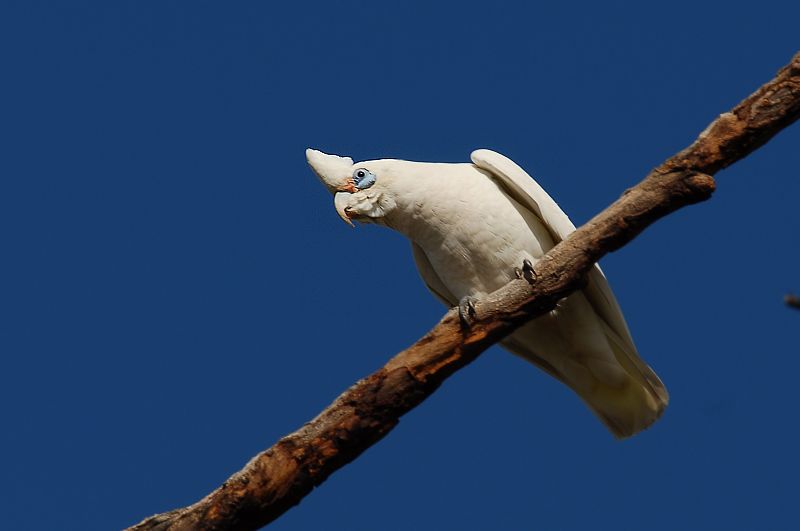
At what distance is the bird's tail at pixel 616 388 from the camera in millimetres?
6000

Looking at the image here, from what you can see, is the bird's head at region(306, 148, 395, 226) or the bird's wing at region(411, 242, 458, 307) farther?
the bird's wing at region(411, 242, 458, 307)

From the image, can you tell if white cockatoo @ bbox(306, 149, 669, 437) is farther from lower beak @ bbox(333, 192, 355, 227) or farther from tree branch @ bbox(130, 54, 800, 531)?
tree branch @ bbox(130, 54, 800, 531)

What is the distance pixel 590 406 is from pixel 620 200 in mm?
2081

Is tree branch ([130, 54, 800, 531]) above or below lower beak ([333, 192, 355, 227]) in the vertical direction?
below

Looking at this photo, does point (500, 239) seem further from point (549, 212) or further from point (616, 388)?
point (616, 388)

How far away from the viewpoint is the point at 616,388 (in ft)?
20.1

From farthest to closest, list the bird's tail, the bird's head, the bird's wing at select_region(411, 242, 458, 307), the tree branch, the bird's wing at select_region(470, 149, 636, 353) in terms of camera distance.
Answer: the bird's wing at select_region(411, 242, 458, 307), the bird's tail, the bird's head, the bird's wing at select_region(470, 149, 636, 353), the tree branch

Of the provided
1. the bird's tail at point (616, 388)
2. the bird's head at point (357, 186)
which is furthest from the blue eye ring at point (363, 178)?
the bird's tail at point (616, 388)

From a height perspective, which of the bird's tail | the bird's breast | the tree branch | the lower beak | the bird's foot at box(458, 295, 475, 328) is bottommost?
the bird's tail

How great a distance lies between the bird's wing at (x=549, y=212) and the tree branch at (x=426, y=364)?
2.97 feet

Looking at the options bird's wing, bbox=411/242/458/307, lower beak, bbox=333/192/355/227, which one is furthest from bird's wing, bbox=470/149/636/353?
lower beak, bbox=333/192/355/227

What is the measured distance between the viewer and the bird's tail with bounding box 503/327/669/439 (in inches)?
236

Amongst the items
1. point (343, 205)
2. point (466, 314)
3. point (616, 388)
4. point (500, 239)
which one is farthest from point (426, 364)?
point (616, 388)

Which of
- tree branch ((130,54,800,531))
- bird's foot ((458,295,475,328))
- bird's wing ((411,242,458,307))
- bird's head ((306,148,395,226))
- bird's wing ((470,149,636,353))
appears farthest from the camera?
bird's wing ((411,242,458,307))
